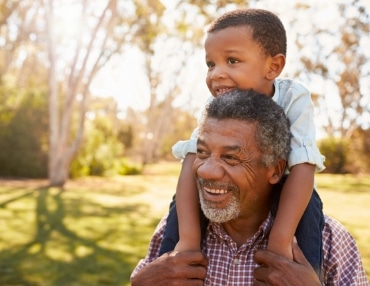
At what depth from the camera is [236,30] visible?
98.0 inches

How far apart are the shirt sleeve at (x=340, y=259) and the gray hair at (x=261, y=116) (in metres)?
0.44

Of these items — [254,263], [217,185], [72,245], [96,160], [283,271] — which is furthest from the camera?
[96,160]

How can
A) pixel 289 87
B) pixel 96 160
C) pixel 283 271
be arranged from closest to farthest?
pixel 283 271 → pixel 289 87 → pixel 96 160

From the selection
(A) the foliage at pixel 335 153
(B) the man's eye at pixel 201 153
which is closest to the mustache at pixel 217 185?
(B) the man's eye at pixel 201 153

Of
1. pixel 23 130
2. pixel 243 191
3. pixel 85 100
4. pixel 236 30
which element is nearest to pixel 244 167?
pixel 243 191

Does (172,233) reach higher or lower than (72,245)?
higher

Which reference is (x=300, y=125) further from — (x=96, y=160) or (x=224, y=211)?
(x=96, y=160)

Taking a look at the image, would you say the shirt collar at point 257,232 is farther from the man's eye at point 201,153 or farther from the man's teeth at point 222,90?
the man's teeth at point 222,90

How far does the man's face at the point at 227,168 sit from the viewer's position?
224 cm

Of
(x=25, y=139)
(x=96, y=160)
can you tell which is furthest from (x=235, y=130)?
(x=96, y=160)

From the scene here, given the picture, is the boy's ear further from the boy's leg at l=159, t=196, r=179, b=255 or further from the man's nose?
the boy's leg at l=159, t=196, r=179, b=255

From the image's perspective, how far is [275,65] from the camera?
2.59 meters

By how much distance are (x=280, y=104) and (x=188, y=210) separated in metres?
0.69

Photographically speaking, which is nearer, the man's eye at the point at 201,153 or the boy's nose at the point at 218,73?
the man's eye at the point at 201,153
